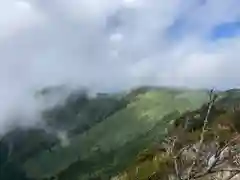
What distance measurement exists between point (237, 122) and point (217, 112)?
2889 cm

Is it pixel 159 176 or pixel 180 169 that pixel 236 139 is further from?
pixel 159 176

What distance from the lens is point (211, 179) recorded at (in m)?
11.6

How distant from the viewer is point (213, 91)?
8375 millimetres

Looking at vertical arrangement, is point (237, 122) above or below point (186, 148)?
below

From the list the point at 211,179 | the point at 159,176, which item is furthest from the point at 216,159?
the point at 159,176

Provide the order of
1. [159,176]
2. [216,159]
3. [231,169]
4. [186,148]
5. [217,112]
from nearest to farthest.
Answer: [231,169]
[216,159]
[186,148]
[159,176]
[217,112]

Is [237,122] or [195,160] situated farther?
[237,122]

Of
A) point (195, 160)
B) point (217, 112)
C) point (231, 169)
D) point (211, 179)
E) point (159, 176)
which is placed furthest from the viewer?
point (217, 112)

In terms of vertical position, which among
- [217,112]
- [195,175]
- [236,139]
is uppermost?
[236,139]

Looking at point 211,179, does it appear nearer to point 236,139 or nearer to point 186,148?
point 186,148

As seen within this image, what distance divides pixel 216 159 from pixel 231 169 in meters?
0.57

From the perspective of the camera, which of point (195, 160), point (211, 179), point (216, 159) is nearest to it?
point (216, 159)

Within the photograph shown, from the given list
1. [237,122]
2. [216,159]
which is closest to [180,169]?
[216,159]

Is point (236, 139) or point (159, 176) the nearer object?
point (236, 139)
